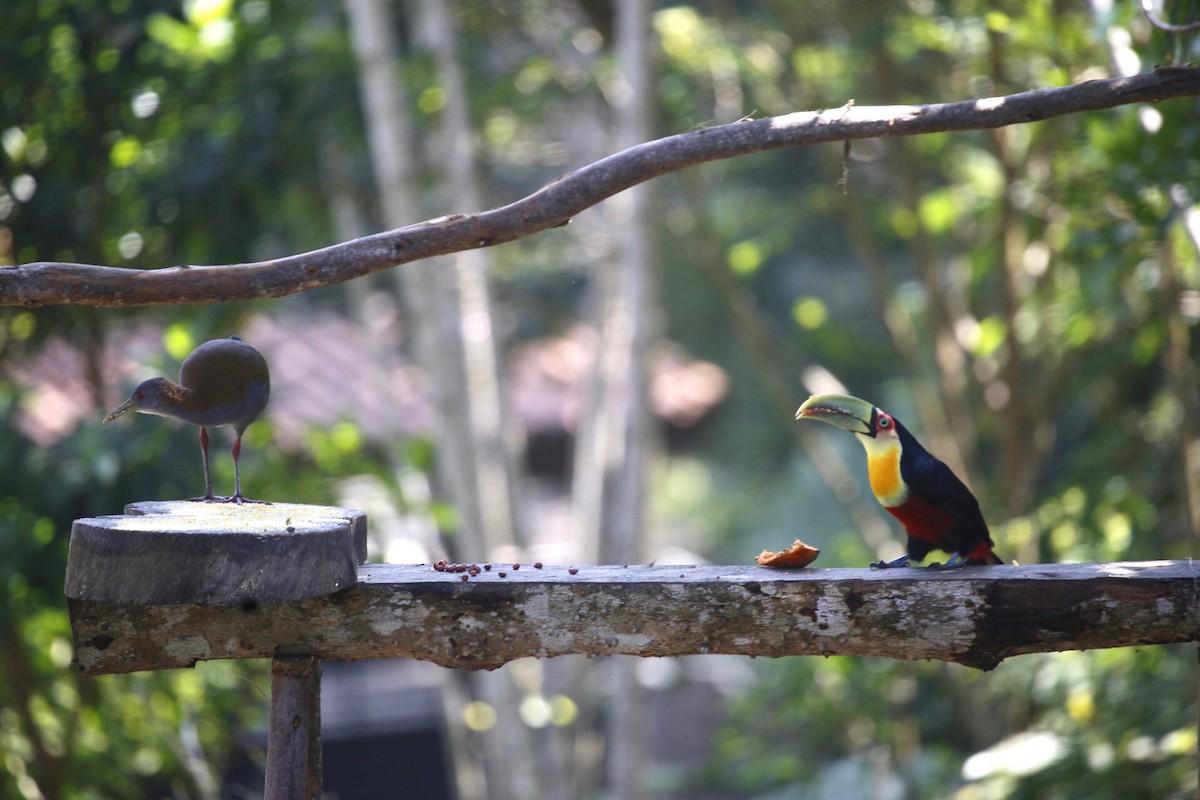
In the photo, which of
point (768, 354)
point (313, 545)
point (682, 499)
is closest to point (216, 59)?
point (768, 354)

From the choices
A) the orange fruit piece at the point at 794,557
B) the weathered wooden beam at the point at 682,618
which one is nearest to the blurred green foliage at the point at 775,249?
the weathered wooden beam at the point at 682,618

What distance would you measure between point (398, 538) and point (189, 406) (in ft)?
8.71

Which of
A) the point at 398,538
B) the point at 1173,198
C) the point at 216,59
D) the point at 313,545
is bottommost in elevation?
the point at 398,538

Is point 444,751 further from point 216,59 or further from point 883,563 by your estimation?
point 883,563

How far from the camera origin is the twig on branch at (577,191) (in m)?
2.06

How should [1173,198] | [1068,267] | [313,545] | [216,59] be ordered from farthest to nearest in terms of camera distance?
[1068,267] < [216,59] < [1173,198] < [313,545]

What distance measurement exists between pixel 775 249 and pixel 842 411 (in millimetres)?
4646

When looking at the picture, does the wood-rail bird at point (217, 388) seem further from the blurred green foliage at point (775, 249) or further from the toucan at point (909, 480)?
the blurred green foliage at point (775, 249)

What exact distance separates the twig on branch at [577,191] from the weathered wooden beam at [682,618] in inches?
23.0

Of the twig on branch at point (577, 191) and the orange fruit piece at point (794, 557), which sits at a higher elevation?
the twig on branch at point (577, 191)

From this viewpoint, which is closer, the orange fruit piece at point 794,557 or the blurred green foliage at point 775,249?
the orange fruit piece at point 794,557

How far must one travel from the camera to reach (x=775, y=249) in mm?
6695

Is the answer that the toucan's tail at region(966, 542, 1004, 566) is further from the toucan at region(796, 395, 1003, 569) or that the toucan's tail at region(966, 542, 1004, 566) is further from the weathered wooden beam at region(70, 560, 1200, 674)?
the weathered wooden beam at region(70, 560, 1200, 674)

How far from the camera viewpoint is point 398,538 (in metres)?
4.74
